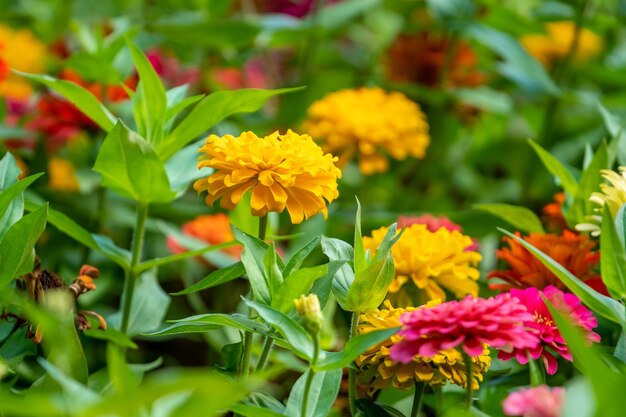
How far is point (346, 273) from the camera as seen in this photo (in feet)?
2.45

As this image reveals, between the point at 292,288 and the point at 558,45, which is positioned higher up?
the point at 292,288

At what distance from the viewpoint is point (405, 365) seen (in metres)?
0.71

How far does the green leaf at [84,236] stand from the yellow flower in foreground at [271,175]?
0.56 ft

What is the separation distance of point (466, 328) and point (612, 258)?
16cm

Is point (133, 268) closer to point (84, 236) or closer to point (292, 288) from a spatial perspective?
point (84, 236)

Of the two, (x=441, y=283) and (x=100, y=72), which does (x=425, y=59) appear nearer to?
(x=100, y=72)

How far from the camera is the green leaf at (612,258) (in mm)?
691

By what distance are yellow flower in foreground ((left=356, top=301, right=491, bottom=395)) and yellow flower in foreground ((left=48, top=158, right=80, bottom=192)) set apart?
711 mm

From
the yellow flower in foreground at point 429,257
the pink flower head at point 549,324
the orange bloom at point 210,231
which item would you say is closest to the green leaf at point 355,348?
the pink flower head at point 549,324

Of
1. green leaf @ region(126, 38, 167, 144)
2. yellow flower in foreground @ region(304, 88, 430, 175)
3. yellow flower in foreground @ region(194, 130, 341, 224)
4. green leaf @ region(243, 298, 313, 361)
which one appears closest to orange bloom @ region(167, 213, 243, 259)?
yellow flower in foreground @ region(304, 88, 430, 175)

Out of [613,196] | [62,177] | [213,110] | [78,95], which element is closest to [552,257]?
[613,196]

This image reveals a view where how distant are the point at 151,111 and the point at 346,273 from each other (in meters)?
0.27

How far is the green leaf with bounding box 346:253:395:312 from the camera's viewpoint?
0.69 meters

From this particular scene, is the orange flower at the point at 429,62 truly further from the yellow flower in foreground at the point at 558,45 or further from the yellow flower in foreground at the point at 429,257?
the yellow flower in foreground at the point at 429,257
